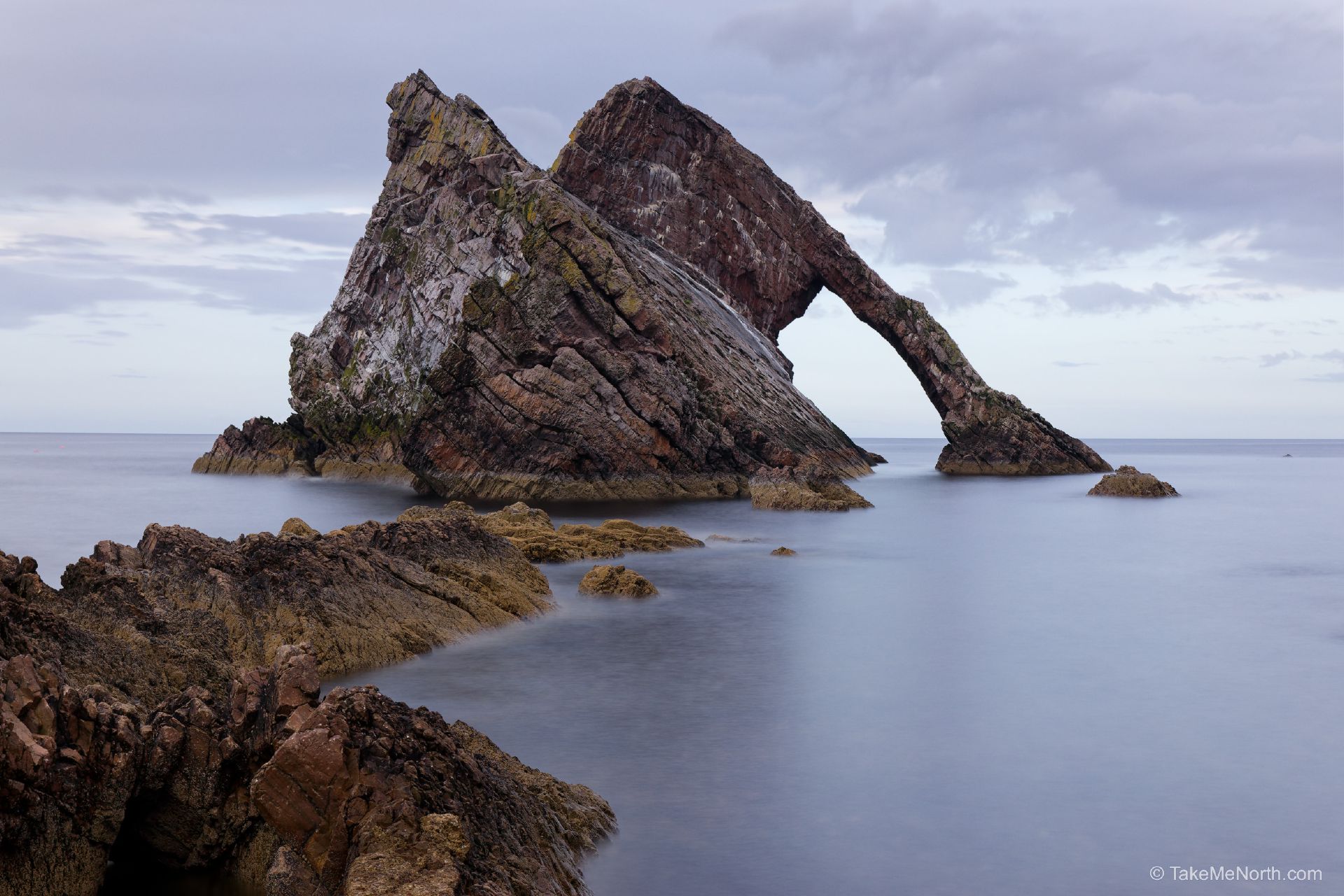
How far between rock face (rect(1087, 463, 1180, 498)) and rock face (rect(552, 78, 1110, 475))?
19199 mm

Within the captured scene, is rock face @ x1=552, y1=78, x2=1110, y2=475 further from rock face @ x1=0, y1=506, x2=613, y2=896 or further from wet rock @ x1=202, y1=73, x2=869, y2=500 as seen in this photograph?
rock face @ x1=0, y1=506, x2=613, y2=896

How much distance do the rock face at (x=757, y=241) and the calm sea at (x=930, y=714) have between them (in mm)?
42804

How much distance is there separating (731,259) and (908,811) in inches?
2525

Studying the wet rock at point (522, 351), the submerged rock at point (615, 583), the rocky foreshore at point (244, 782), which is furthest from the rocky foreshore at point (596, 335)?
the rocky foreshore at point (244, 782)

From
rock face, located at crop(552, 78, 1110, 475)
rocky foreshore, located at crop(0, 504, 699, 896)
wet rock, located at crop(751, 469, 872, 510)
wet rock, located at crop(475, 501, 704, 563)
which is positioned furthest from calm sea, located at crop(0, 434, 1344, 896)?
rock face, located at crop(552, 78, 1110, 475)

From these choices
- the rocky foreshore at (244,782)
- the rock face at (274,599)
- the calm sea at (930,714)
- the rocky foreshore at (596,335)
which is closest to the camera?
the rocky foreshore at (244,782)

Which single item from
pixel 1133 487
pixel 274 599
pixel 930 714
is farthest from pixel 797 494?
pixel 274 599

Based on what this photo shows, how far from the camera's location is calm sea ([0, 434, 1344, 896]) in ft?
28.1

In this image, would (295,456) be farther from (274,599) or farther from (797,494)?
(274,599)

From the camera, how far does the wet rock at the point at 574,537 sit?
23.9m

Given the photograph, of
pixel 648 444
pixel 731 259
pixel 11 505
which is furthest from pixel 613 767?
pixel 731 259

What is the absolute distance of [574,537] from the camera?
2597 cm

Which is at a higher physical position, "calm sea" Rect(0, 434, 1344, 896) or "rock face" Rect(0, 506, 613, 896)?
"rock face" Rect(0, 506, 613, 896)

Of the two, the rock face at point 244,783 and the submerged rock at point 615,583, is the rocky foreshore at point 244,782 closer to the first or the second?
the rock face at point 244,783
